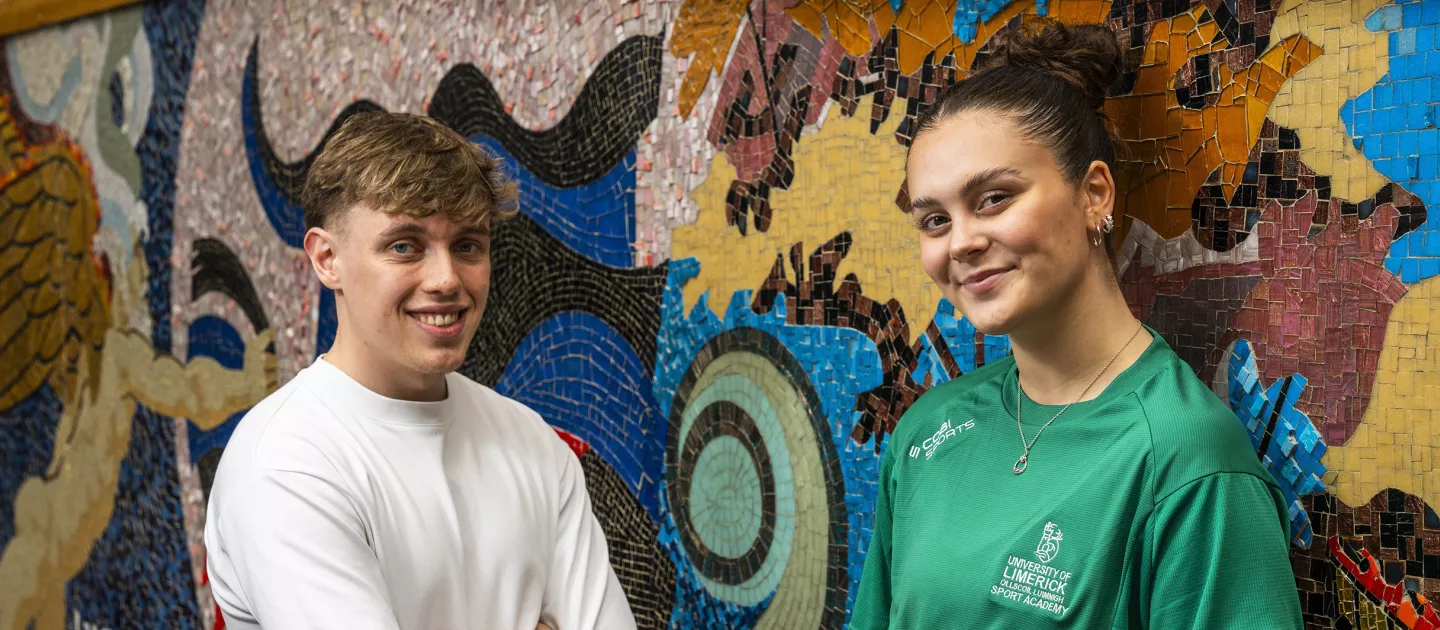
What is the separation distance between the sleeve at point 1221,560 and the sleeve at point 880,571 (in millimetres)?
397

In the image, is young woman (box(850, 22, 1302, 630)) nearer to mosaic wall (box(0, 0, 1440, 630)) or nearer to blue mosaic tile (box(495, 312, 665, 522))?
mosaic wall (box(0, 0, 1440, 630))

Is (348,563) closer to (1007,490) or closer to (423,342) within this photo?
(423,342)

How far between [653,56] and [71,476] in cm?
200

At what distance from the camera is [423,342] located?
1.50 meters

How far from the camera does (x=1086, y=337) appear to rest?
4.18ft

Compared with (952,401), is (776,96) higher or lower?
higher

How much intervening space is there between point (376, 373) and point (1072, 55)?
2.80 feet

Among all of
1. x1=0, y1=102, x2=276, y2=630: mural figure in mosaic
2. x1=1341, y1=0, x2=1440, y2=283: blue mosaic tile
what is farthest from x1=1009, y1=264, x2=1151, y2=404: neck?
x1=0, y1=102, x2=276, y2=630: mural figure in mosaic

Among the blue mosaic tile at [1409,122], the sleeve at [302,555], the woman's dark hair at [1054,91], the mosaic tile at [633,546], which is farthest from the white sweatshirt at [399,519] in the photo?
the blue mosaic tile at [1409,122]

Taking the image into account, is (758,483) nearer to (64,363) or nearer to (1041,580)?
(1041,580)

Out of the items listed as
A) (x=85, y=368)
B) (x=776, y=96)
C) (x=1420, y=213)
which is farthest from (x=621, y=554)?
(x=85, y=368)

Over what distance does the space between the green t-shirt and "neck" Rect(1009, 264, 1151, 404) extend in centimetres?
2

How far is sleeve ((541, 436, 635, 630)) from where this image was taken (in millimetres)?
1564

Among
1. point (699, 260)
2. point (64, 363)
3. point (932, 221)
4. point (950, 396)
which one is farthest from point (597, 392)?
Result: point (64, 363)
